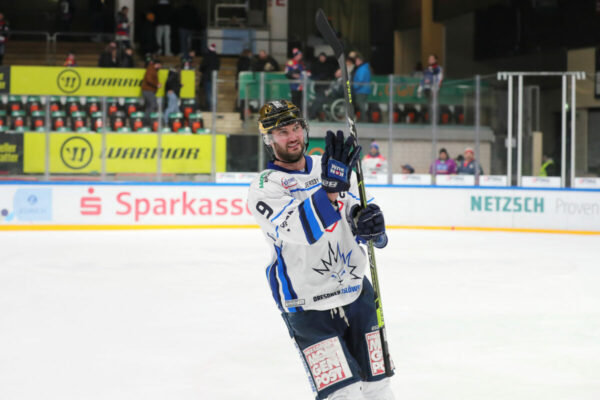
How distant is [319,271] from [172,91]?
458 inches

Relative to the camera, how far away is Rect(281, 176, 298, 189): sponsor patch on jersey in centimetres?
284

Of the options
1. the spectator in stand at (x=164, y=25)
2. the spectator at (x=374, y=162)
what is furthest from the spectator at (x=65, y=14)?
the spectator at (x=374, y=162)

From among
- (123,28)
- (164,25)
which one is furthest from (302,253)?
(164,25)

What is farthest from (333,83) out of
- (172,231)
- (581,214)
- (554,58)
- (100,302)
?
(554,58)

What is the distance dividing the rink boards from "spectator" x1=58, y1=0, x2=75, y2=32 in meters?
8.24

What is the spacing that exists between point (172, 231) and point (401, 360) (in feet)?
26.9

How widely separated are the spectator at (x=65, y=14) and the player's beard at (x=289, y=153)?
58.8 feet

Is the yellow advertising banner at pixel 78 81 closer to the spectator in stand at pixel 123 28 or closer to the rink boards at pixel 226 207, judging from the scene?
the spectator in stand at pixel 123 28

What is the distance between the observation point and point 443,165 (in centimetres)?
1289

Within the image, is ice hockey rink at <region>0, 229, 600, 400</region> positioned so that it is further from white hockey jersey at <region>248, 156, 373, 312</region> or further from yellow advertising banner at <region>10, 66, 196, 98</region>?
yellow advertising banner at <region>10, 66, 196, 98</region>

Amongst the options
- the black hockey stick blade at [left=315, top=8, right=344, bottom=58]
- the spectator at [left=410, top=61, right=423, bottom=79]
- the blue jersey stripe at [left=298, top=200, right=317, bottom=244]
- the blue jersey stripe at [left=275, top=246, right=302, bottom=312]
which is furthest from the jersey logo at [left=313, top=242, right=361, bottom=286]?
the spectator at [left=410, top=61, right=423, bottom=79]

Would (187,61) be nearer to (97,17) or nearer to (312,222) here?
(97,17)

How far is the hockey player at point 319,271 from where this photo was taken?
2.76 m

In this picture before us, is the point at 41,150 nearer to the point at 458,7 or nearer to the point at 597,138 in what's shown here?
the point at 597,138
